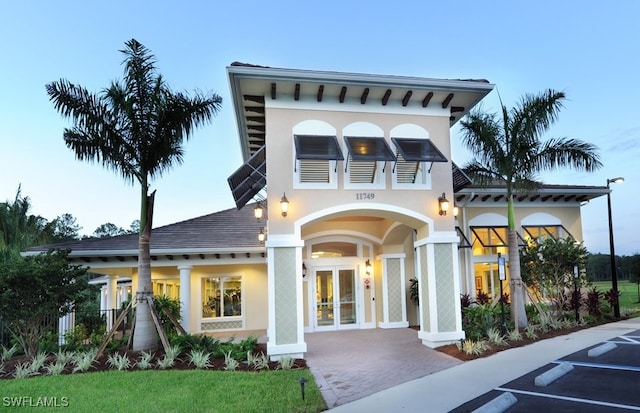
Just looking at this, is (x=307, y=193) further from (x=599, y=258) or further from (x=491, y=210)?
(x=599, y=258)

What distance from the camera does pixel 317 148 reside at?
34.1ft

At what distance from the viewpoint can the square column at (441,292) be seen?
1095 centimetres

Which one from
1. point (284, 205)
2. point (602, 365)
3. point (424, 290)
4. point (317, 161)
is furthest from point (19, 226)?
point (602, 365)

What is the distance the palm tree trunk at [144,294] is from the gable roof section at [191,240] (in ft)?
12.5

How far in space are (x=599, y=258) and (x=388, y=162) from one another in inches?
2053

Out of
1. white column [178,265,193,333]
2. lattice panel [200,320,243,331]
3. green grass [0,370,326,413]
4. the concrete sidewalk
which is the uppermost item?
white column [178,265,193,333]

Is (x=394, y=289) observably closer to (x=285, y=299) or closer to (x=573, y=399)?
(x=285, y=299)

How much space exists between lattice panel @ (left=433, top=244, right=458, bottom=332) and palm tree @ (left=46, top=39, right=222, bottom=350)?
7.47 m

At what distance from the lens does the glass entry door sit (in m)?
15.3

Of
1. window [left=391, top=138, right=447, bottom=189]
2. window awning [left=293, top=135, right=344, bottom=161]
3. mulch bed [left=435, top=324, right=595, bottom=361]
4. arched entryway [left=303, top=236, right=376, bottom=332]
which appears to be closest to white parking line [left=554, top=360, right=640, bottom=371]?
mulch bed [left=435, top=324, right=595, bottom=361]

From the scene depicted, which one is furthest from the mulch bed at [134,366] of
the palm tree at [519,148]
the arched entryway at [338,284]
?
the palm tree at [519,148]

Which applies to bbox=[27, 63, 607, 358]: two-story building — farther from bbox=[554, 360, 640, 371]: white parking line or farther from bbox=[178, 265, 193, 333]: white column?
bbox=[554, 360, 640, 371]: white parking line

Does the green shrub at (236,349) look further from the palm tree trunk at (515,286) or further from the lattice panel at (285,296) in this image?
the palm tree trunk at (515,286)

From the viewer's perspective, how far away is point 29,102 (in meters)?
17.9
